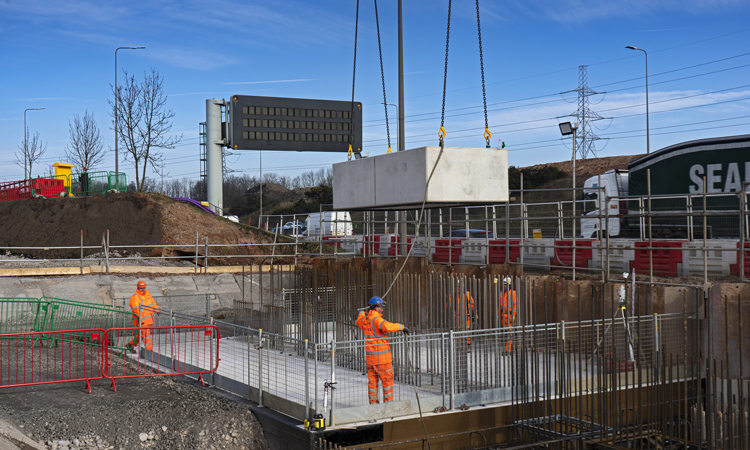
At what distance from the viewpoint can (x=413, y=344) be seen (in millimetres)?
10586

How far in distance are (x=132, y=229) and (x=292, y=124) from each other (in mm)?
8565

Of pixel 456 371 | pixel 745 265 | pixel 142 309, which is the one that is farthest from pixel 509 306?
pixel 142 309

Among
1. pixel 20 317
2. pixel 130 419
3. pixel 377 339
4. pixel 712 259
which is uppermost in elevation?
pixel 712 259

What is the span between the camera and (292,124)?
96.3ft

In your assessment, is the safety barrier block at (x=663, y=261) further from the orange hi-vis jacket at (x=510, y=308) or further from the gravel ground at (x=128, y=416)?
the gravel ground at (x=128, y=416)

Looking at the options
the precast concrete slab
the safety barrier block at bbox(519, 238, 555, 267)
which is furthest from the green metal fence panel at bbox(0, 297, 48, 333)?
the safety barrier block at bbox(519, 238, 555, 267)

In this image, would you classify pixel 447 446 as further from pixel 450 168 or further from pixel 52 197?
pixel 52 197

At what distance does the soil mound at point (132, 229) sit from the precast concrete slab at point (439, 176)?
16.3 m

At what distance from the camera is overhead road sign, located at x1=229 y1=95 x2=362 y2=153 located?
2844 centimetres

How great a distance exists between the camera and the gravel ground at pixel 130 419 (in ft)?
28.6

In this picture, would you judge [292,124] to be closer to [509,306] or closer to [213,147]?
[213,147]

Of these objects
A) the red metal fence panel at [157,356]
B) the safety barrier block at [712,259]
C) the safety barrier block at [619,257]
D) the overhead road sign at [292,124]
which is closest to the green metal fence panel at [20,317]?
the red metal fence panel at [157,356]

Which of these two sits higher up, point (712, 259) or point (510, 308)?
point (712, 259)

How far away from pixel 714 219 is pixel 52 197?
2916cm
